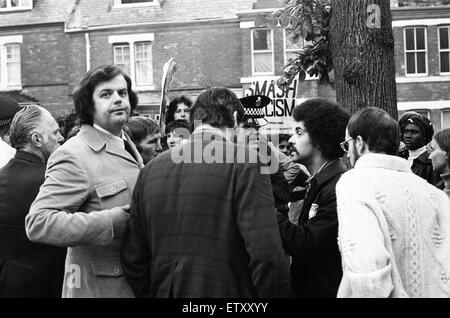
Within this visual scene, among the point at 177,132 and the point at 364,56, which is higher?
the point at 364,56

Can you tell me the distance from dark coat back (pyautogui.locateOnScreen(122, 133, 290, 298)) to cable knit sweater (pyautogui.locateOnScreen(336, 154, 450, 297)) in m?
0.37

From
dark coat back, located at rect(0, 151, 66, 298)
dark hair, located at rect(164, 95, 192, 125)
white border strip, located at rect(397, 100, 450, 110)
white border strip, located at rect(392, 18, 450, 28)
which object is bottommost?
dark coat back, located at rect(0, 151, 66, 298)

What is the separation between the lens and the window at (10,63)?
2875 centimetres

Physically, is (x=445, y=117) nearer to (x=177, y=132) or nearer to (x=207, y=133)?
(x=177, y=132)

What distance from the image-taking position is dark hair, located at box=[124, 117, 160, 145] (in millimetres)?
5613

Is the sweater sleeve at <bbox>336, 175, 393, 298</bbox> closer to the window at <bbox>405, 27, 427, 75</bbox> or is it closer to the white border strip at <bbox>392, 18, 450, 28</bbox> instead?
the white border strip at <bbox>392, 18, 450, 28</bbox>

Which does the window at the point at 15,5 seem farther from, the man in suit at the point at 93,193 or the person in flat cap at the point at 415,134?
the man in suit at the point at 93,193

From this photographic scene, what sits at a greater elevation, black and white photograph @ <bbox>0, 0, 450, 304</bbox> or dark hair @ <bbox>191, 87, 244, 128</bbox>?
dark hair @ <bbox>191, 87, 244, 128</bbox>

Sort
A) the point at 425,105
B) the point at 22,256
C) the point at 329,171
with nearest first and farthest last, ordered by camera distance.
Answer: the point at 329,171, the point at 22,256, the point at 425,105

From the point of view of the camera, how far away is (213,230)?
361 cm

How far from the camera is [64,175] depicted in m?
3.83

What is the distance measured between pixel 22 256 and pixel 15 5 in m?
26.4

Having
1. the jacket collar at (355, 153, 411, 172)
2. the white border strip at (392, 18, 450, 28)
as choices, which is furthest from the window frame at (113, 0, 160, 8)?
the jacket collar at (355, 153, 411, 172)

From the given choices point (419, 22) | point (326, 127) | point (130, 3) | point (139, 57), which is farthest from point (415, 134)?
point (130, 3)
